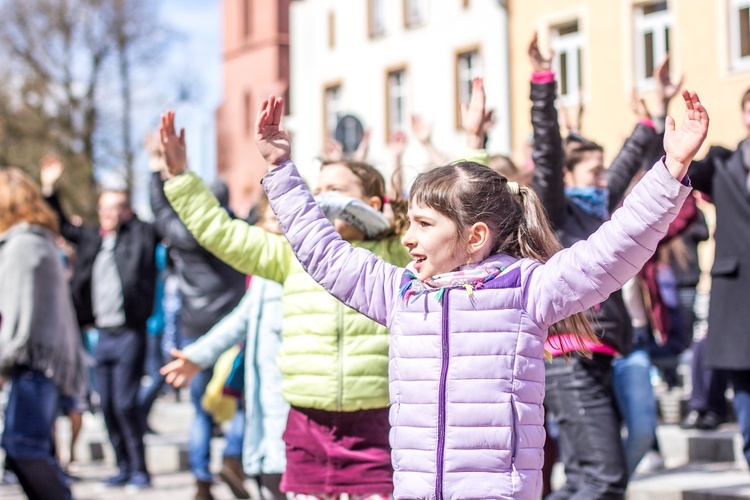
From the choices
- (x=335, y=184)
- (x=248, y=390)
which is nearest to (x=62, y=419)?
(x=248, y=390)

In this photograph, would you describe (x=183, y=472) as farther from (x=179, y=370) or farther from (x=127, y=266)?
(x=179, y=370)

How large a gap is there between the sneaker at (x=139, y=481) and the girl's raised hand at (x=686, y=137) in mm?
6785

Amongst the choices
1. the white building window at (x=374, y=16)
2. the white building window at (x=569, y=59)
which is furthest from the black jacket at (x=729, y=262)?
the white building window at (x=374, y=16)

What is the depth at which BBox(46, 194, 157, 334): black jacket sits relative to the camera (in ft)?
31.0

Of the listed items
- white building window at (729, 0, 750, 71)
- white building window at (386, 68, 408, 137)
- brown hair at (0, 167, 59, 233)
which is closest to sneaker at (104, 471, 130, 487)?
brown hair at (0, 167, 59, 233)

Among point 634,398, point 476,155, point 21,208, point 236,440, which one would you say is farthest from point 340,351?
point 236,440

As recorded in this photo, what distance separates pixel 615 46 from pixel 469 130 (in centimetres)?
1990

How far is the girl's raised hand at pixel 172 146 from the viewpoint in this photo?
15.1 ft

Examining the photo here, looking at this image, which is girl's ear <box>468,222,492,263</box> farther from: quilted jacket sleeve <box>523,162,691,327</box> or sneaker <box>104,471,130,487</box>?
sneaker <box>104,471,130,487</box>

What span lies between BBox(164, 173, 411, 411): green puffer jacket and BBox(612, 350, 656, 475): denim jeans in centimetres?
171

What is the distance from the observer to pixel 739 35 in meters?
21.2

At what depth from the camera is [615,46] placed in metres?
24.0

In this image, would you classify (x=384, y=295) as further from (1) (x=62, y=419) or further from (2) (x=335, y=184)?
(1) (x=62, y=419)

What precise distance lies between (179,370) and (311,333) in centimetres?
76
